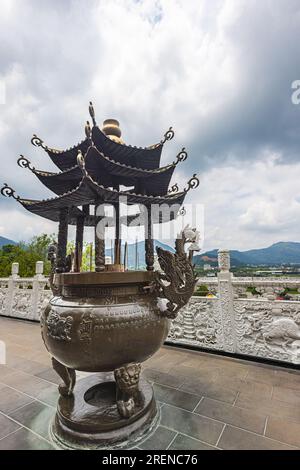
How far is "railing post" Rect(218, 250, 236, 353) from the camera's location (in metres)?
3.71

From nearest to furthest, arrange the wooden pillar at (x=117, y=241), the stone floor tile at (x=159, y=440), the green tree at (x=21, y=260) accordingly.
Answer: the stone floor tile at (x=159, y=440) < the wooden pillar at (x=117, y=241) < the green tree at (x=21, y=260)

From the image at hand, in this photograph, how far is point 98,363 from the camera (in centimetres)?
177

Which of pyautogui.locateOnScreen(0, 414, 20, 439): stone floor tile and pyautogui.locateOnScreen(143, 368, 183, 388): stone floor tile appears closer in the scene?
pyautogui.locateOnScreen(0, 414, 20, 439): stone floor tile

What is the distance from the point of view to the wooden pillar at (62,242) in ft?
8.06

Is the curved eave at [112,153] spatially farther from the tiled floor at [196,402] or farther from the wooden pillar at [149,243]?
the tiled floor at [196,402]

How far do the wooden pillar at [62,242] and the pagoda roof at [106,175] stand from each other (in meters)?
0.43

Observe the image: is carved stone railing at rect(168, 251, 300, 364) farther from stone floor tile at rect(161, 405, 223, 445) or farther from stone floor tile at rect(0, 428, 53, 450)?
stone floor tile at rect(0, 428, 53, 450)

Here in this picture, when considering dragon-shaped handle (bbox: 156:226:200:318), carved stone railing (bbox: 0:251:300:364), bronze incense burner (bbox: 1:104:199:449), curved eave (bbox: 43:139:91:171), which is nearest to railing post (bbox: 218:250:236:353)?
carved stone railing (bbox: 0:251:300:364)

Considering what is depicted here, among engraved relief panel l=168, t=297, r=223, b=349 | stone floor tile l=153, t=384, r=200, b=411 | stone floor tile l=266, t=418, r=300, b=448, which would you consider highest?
engraved relief panel l=168, t=297, r=223, b=349

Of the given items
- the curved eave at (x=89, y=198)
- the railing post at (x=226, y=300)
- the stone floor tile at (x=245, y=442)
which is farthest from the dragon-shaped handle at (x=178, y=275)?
the railing post at (x=226, y=300)

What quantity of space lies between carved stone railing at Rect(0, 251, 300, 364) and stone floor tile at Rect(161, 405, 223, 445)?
1824 millimetres

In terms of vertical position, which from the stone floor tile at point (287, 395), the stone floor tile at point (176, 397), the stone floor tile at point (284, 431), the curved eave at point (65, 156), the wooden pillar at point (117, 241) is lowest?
the stone floor tile at point (287, 395)

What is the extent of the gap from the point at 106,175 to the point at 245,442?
2.85 m

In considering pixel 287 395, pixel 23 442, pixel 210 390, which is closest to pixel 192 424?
pixel 210 390
